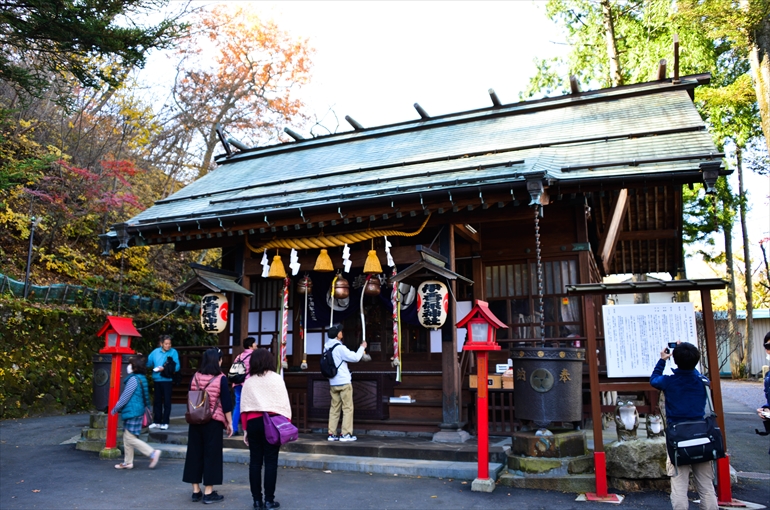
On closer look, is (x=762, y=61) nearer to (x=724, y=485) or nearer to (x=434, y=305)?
(x=434, y=305)

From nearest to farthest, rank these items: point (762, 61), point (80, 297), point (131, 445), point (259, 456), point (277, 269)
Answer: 1. point (259, 456)
2. point (131, 445)
3. point (277, 269)
4. point (762, 61)
5. point (80, 297)

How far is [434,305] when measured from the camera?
8.35 metres

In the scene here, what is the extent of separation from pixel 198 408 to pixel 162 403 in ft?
16.1

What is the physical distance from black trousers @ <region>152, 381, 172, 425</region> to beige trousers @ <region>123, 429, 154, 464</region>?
7.62 ft

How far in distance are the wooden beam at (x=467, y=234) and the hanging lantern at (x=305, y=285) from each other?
2.95 m

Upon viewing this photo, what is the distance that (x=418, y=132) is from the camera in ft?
45.6

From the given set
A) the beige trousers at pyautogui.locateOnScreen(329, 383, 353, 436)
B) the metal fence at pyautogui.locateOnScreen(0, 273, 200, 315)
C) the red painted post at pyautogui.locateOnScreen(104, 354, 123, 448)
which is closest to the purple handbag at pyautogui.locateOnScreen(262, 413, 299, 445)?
the beige trousers at pyautogui.locateOnScreen(329, 383, 353, 436)

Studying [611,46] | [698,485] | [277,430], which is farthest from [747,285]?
[277,430]

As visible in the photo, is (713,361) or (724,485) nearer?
(724,485)

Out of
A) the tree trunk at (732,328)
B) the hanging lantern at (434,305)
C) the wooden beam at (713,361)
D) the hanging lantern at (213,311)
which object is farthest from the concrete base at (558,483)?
the tree trunk at (732,328)

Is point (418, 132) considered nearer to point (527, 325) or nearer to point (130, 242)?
point (527, 325)

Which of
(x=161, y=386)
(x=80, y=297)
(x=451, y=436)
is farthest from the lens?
(x=80, y=297)

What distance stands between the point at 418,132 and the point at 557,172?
638 centimetres

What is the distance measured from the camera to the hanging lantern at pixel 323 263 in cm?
955
